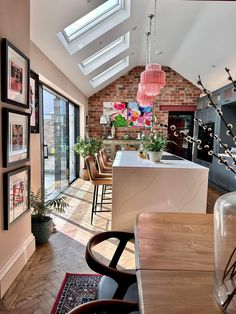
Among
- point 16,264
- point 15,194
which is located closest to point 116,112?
point 15,194

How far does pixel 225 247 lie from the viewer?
83 cm

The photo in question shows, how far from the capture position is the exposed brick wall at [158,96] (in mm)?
7766

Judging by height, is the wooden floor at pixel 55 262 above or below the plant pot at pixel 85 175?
below

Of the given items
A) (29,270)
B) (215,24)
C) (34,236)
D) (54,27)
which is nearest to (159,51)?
(215,24)

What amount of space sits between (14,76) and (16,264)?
160 cm

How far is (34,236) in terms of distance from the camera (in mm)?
2719

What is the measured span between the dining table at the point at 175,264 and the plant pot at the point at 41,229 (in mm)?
1656

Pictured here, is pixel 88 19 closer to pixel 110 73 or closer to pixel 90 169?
pixel 90 169

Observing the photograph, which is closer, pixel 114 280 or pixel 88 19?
pixel 114 280

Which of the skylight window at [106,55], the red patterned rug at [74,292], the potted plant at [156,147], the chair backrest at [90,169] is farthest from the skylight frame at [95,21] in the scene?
the red patterned rug at [74,292]

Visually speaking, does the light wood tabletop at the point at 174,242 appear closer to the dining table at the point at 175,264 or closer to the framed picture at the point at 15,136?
the dining table at the point at 175,264

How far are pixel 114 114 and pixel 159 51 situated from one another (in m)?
2.43

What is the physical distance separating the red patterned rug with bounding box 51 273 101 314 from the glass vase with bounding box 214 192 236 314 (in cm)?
135

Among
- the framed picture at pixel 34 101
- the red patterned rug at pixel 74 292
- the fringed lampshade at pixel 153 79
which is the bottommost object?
the red patterned rug at pixel 74 292
